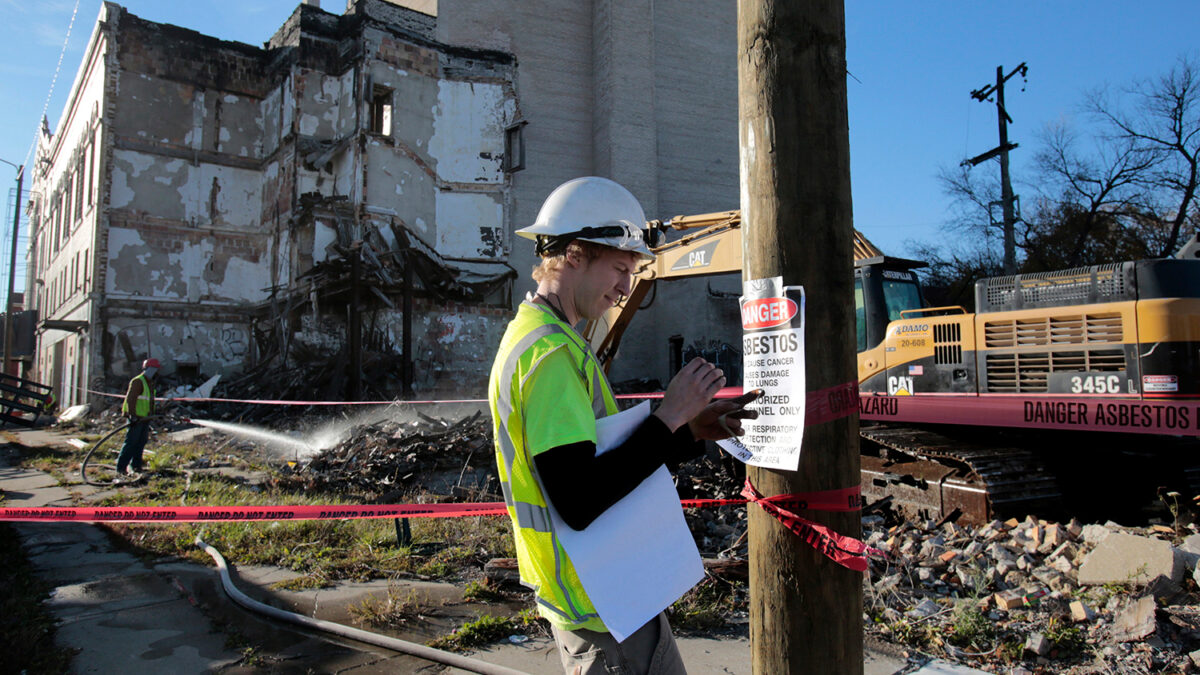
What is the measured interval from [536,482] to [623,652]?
0.45 meters

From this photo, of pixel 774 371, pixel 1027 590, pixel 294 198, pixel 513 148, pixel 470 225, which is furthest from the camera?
pixel 513 148

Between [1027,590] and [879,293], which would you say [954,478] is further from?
[1027,590]

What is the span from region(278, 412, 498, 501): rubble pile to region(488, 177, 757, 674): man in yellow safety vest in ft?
27.0

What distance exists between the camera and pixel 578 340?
5.94 ft

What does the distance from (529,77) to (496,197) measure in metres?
6.89

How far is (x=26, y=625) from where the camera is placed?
13.5 feet

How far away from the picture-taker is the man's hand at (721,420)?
196 centimetres

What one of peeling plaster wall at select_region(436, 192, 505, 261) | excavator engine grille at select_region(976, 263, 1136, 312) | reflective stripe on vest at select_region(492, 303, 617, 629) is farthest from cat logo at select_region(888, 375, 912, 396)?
peeling plaster wall at select_region(436, 192, 505, 261)

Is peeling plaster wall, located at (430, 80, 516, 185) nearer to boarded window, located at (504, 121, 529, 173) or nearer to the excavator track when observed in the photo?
boarded window, located at (504, 121, 529, 173)

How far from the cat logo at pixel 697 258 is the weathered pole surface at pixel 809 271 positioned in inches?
301

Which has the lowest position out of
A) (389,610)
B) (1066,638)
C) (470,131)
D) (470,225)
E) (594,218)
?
(1066,638)

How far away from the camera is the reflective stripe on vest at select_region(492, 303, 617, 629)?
1.70m

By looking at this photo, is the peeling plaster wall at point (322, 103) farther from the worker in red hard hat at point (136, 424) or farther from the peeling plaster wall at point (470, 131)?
the worker in red hard hat at point (136, 424)

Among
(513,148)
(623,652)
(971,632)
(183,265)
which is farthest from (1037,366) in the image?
(183,265)
